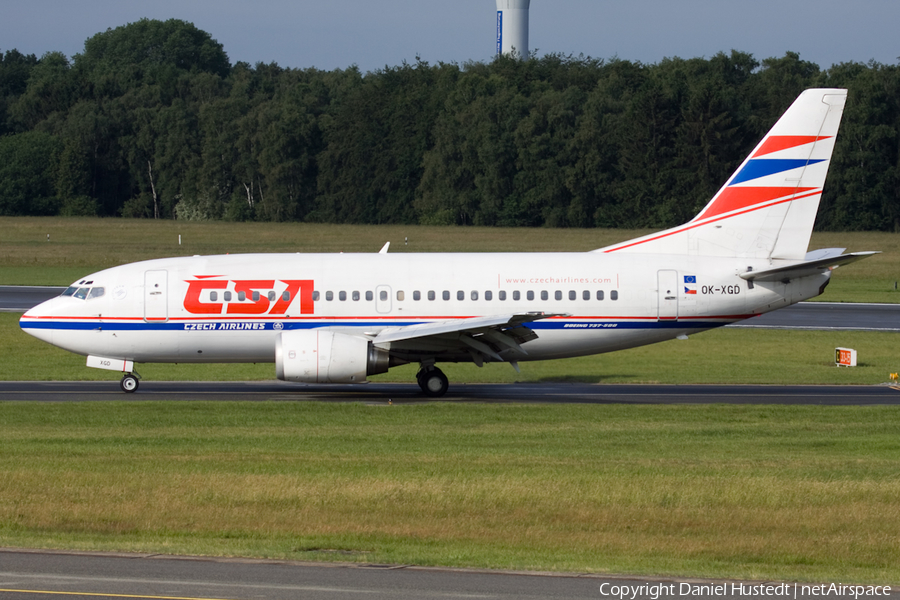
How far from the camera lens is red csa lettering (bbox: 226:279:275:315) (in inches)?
1158

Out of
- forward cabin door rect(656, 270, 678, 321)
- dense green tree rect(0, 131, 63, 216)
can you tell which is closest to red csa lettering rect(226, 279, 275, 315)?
forward cabin door rect(656, 270, 678, 321)

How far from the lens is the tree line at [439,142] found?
339 feet

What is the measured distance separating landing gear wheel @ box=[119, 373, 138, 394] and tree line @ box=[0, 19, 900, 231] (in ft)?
257

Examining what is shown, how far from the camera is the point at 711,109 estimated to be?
103 m

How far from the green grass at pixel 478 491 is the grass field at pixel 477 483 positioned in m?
0.05

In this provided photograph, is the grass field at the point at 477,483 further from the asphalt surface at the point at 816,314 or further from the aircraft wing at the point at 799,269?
the asphalt surface at the point at 816,314

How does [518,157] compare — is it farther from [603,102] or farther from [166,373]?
[166,373]

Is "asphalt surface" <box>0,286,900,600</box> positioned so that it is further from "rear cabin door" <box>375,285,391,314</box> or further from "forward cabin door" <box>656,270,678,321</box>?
"forward cabin door" <box>656,270,678,321</box>

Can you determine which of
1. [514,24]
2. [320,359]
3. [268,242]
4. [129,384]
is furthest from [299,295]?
[514,24]

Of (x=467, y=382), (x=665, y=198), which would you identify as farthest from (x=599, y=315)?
(x=665, y=198)

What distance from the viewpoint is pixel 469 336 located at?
28641 millimetres

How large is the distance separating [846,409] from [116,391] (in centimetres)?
1956

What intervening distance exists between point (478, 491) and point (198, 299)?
15.2 meters

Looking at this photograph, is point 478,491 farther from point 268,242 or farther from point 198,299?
point 268,242
